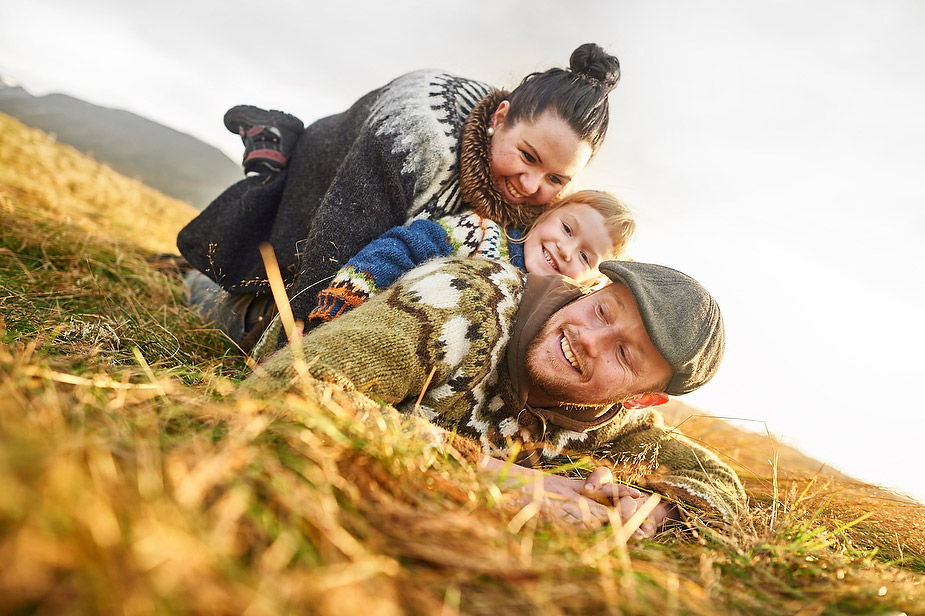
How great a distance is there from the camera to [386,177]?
2557 millimetres

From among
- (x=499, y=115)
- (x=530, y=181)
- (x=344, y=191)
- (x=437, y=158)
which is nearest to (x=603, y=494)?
(x=530, y=181)

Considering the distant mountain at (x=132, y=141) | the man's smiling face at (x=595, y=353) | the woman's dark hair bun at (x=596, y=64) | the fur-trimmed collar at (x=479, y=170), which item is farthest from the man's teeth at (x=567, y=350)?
the distant mountain at (x=132, y=141)

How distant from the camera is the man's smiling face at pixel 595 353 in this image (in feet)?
6.48

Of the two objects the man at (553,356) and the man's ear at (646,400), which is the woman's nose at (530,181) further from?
the man's ear at (646,400)

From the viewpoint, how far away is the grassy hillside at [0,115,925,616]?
1.61ft

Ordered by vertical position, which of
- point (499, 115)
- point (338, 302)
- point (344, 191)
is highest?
point (499, 115)

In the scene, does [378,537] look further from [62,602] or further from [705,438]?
[705,438]

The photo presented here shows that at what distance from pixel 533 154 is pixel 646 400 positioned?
1.27 m

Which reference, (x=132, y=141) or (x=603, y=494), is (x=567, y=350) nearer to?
(x=603, y=494)

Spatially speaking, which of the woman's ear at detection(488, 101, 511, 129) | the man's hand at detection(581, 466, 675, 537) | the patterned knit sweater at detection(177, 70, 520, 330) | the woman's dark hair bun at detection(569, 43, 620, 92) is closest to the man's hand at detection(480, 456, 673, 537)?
the man's hand at detection(581, 466, 675, 537)

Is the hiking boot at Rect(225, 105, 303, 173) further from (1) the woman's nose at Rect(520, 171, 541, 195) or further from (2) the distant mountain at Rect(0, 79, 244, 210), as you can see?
(2) the distant mountain at Rect(0, 79, 244, 210)

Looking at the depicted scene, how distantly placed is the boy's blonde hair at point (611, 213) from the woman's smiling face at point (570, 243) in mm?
27

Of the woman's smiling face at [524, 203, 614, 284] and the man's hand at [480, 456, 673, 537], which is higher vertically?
the woman's smiling face at [524, 203, 614, 284]

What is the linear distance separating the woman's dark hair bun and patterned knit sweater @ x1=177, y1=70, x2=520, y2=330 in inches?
16.7
